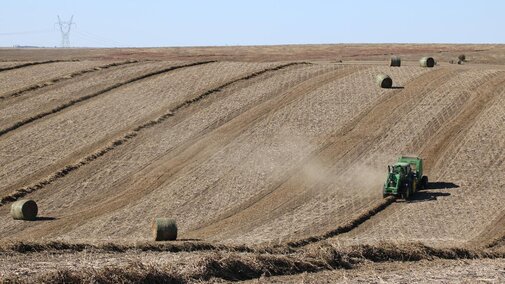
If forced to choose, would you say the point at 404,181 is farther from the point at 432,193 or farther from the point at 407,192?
the point at 432,193

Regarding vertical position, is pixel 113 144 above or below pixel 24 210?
above

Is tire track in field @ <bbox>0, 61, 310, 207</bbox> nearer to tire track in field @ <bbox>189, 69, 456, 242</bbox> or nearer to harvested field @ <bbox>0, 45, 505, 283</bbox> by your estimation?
harvested field @ <bbox>0, 45, 505, 283</bbox>

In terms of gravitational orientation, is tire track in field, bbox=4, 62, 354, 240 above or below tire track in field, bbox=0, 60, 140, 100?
below

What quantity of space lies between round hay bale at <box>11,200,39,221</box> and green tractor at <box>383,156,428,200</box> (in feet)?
48.1

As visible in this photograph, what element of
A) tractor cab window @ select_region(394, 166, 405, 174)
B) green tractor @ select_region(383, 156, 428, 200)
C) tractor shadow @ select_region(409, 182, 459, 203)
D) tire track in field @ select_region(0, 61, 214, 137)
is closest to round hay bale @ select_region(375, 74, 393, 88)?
tire track in field @ select_region(0, 61, 214, 137)

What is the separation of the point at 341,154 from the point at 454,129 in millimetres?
7022

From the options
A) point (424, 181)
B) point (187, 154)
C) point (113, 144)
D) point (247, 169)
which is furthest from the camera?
point (113, 144)

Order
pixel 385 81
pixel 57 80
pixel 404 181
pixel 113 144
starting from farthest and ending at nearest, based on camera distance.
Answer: pixel 57 80, pixel 385 81, pixel 113 144, pixel 404 181

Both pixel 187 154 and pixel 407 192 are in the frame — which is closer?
pixel 407 192

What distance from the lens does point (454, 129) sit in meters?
43.5

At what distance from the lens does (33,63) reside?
217 ft

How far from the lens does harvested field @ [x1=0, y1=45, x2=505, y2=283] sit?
763 inches

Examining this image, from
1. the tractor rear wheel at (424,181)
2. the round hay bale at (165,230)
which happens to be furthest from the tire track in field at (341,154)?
the tractor rear wheel at (424,181)

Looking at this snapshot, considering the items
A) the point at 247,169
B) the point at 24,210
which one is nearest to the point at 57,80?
the point at 247,169
